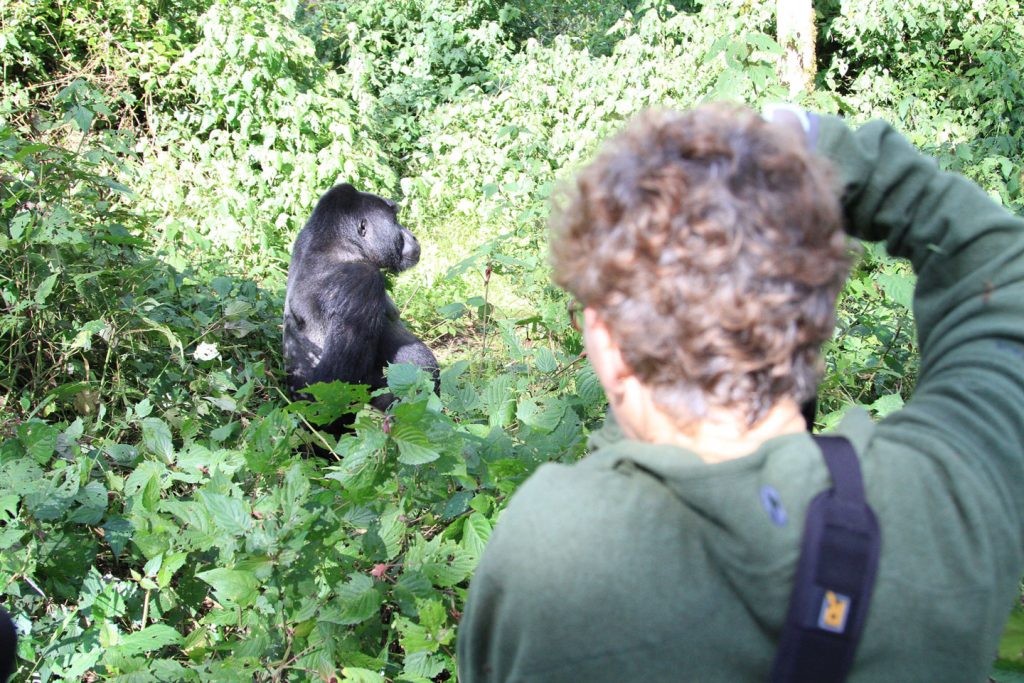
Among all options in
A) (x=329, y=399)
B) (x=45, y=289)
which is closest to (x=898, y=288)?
(x=329, y=399)

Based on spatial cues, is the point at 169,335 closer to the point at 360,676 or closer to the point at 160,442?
the point at 160,442

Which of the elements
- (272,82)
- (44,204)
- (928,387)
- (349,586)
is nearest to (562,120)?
(272,82)

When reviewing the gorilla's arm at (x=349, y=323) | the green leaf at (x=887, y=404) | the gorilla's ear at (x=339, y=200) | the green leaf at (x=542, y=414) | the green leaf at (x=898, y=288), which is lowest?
the gorilla's arm at (x=349, y=323)

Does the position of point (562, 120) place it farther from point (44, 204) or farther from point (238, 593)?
point (238, 593)

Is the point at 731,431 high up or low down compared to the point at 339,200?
up

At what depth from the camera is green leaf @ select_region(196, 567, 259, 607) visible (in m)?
1.69

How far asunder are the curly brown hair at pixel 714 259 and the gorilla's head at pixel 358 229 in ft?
12.9

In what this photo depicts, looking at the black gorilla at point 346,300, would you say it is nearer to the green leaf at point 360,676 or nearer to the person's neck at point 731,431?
the green leaf at point 360,676

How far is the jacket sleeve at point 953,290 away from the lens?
0.94m

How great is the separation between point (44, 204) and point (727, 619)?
3213mm

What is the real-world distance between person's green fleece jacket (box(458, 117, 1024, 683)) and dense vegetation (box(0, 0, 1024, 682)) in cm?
40

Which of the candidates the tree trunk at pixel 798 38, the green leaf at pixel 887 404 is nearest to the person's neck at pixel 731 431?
the green leaf at pixel 887 404

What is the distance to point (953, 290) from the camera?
1076mm

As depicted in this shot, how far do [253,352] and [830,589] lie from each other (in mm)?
3888
